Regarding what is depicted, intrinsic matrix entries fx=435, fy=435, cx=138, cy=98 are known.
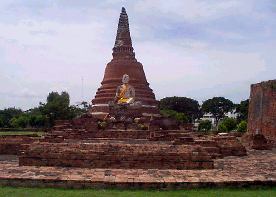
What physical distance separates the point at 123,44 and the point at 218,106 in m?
30.0

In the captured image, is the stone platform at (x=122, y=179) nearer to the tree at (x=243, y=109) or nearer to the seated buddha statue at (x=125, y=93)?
the seated buddha statue at (x=125, y=93)

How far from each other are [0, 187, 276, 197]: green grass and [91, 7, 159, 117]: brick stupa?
24.8 metres

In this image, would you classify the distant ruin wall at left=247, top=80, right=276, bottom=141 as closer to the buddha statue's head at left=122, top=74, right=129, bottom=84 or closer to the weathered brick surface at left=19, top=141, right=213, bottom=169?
the weathered brick surface at left=19, top=141, right=213, bottom=169

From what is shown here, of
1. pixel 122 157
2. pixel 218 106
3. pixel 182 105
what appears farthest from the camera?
pixel 218 106

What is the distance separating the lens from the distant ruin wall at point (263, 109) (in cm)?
1803

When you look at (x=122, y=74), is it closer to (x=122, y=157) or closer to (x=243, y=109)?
(x=243, y=109)

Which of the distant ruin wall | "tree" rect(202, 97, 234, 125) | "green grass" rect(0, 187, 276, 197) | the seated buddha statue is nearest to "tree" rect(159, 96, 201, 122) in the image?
"tree" rect(202, 97, 234, 125)

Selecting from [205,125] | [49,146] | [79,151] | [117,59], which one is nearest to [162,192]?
[79,151]

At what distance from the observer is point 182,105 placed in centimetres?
6034

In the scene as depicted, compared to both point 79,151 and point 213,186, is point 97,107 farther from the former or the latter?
point 213,186

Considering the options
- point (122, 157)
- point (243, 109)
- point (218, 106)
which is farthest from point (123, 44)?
point (218, 106)

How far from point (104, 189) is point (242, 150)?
7.45 metres

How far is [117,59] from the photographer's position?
35594 mm

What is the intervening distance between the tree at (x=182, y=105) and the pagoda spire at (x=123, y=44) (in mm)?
24489
